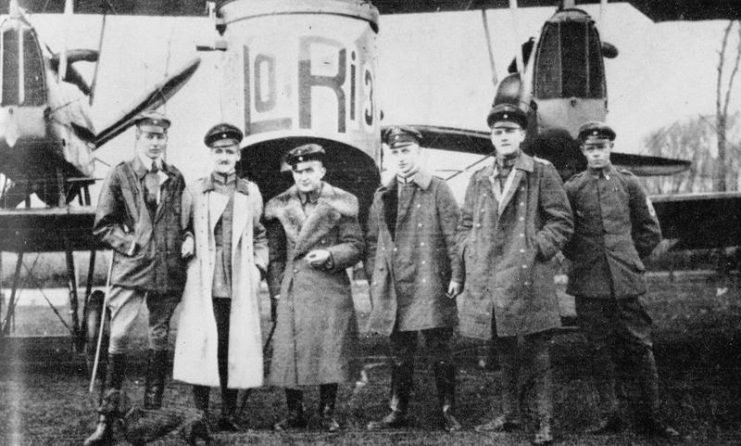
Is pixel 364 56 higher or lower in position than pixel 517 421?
higher

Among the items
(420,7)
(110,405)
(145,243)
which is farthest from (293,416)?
(420,7)

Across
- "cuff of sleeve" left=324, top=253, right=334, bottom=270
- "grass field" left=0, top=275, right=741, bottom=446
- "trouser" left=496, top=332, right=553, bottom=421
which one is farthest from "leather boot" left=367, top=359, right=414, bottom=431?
"cuff of sleeve" left=324, top=253, right=334, bottom=270

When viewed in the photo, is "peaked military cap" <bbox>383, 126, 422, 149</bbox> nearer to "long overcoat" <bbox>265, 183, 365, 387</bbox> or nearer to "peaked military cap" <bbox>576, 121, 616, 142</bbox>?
"long overcoat" <bbox>265, 183, 365, 387</bbox>

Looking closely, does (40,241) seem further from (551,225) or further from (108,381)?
(551,225)

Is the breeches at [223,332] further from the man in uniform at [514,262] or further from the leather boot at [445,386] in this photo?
the man in uniform at [514,262]

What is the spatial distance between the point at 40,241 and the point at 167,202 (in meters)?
5.84

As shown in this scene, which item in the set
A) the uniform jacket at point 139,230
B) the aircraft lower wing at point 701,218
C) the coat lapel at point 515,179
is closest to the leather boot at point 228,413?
the uniform jacket at point 139,230

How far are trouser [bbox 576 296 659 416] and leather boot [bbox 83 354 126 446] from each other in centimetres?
283

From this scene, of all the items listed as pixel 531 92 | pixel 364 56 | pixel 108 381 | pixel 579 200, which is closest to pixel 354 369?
pixel 108 381

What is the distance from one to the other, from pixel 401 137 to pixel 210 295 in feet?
5.15

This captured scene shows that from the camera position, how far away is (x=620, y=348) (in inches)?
178

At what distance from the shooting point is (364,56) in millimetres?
5953

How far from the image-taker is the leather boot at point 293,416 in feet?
14.3

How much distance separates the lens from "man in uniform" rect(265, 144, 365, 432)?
14.6ft
